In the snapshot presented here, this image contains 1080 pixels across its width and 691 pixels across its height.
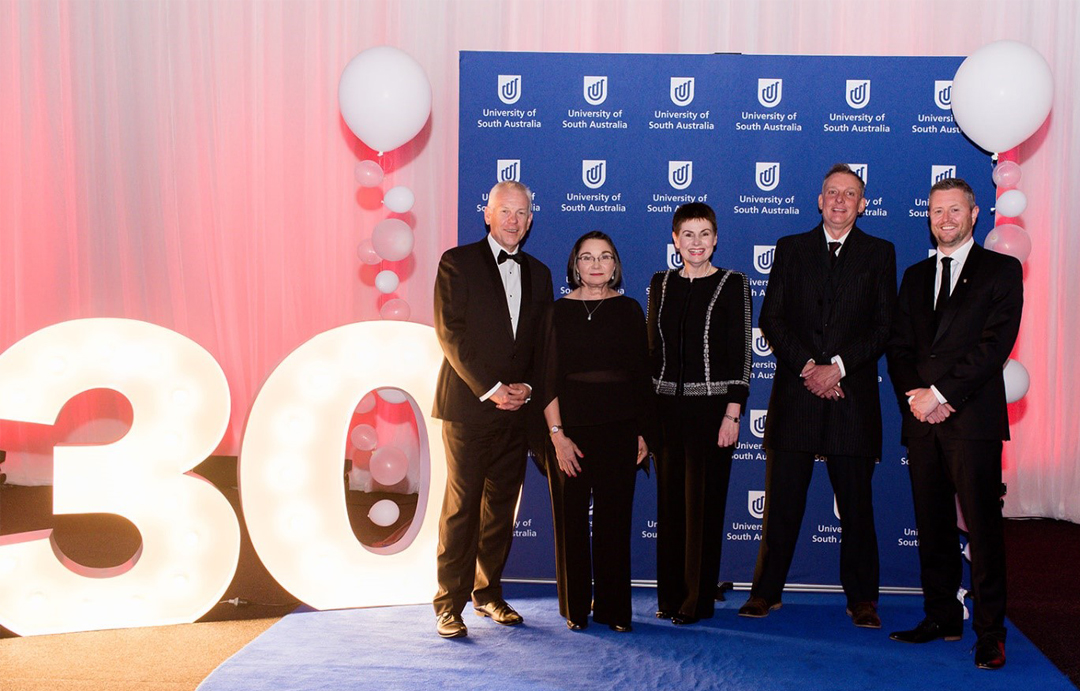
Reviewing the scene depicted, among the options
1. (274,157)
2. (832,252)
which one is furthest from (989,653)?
(274,157)

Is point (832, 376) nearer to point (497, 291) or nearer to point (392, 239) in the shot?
point (497, 291)

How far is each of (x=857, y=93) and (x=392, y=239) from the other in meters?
2.18

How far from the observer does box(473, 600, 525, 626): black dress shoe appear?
345 centimetres

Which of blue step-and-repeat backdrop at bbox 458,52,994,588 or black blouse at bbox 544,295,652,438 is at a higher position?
blue step-and-repeat backdrop at bbox 458,52,994,588

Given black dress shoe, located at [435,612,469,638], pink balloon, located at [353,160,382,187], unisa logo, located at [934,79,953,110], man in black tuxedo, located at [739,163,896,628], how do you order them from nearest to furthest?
black dress shoe, located at [435,612,469,638], man in black tuxedo, located at [739,163,896,628], unisa logo, located at [934,79,953,110], pink balloon, located at [353,160,382,187]

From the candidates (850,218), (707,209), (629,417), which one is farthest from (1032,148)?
(629,417)

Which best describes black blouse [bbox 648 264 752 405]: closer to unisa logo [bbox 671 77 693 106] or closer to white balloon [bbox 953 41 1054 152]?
unisa logo [bbox 671 77 693 106]

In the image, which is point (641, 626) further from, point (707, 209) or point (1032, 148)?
point (1032, 148)

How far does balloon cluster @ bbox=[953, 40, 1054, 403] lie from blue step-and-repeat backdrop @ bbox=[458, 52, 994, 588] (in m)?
0.12

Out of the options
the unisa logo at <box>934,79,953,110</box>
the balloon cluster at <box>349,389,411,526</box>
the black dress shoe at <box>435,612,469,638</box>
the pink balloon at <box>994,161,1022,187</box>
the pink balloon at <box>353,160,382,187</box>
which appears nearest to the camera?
the black dress shoe at <box>435,612,469,638</box>

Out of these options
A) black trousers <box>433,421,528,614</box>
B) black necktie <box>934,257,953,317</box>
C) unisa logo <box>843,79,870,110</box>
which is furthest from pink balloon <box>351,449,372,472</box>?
black necktie <box>934,257,953,317</box>

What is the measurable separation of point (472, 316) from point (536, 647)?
123 cm

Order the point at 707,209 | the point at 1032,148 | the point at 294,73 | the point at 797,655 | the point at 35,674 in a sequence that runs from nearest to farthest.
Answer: the point at 35,674
the point at 797,655
the point at 707,209
the point at 1032,148
the point at 294,73

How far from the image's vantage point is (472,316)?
335 centimetres
